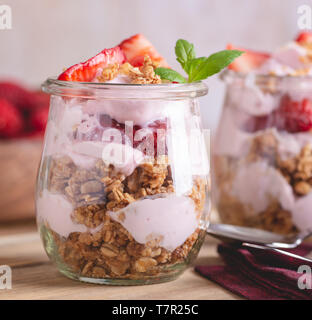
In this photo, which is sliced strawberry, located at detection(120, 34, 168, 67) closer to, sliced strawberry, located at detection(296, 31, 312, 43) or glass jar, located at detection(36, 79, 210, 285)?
glass jar, located at detection(36, 79, 210, 285)

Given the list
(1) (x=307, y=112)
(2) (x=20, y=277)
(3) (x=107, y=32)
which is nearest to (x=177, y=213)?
(2) (x=20, y=277)

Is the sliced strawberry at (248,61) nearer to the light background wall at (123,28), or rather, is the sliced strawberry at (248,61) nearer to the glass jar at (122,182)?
the glass jar at (122,182)

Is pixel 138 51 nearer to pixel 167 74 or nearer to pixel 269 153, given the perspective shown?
pixel 167 74

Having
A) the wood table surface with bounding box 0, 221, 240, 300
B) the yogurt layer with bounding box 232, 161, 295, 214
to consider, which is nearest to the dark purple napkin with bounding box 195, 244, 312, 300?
the wood table surface with bounding box 0, 221, 240, 300

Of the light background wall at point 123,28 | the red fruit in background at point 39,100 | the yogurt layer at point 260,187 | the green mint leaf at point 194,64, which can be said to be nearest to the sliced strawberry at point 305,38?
the yogurt layer at point 260,187

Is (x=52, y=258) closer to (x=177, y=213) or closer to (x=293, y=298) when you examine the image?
(x=177, y=213)
